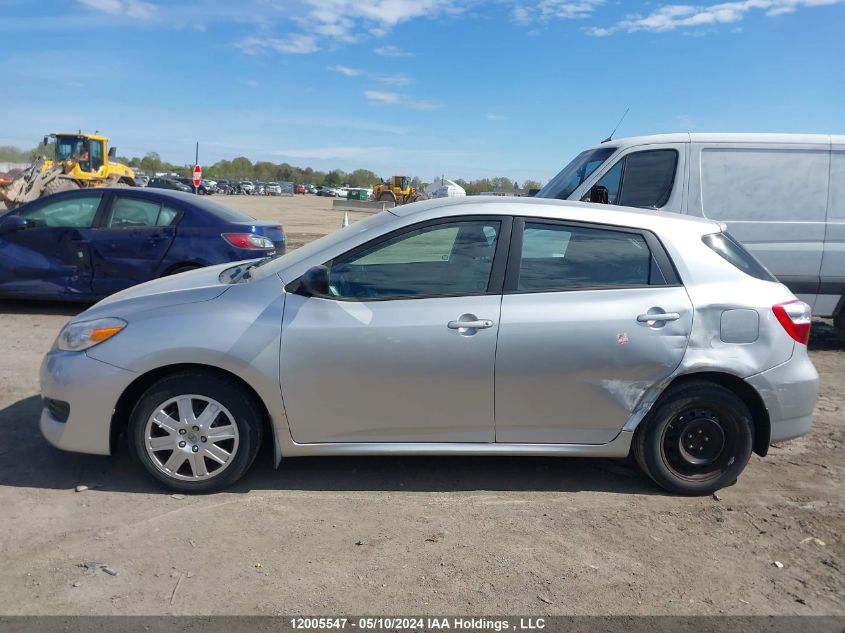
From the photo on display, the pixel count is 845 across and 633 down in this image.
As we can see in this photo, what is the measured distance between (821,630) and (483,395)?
1877 mm

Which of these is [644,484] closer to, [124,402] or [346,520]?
[346,520]

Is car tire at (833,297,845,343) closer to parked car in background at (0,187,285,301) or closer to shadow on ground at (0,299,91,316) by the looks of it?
parked car in background at (0,187,285,301)

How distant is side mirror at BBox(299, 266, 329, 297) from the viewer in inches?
158

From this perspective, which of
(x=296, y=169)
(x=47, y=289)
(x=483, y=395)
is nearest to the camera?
(x=483, y=395)

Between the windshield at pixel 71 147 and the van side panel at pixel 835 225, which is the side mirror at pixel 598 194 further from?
the windshield at pixel 71 147

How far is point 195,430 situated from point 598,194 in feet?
16.1

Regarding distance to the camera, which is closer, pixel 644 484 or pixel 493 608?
pixel 493 608

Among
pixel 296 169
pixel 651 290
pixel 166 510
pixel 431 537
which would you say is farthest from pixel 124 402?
pixel 296 169

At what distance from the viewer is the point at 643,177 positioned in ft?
25.1

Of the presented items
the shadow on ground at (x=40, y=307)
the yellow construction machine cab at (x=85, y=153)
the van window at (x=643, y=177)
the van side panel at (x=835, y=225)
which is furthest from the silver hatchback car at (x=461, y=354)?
the yellow construction machine cab at (x=85, y=153)

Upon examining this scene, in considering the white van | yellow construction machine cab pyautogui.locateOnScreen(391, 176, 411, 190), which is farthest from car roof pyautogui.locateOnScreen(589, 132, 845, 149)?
yellow construction machine cab pyautogui.locateOnScreen(391, 176, 411, 190)

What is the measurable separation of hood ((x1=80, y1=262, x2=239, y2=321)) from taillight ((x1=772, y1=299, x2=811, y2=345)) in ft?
10.4

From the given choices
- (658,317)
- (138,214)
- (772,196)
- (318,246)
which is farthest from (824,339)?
(138,214)

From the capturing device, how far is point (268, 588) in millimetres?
3264
